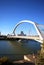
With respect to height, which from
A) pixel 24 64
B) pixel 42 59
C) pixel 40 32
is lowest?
pixel 24 64

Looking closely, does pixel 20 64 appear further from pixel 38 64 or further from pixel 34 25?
pixel 34 25

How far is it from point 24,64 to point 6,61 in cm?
225

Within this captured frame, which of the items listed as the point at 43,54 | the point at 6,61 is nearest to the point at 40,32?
the point at 6,61

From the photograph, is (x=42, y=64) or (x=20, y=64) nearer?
(x=42, y=64)

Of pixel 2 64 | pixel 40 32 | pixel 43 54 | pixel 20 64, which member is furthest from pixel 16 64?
pixel 40 32

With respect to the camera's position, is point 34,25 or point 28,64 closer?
point 28,64

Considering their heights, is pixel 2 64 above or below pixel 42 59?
below

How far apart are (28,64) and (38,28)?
30.5 m

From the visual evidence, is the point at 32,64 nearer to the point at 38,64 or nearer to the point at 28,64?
the point at 28,64

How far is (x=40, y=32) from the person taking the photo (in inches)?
1838

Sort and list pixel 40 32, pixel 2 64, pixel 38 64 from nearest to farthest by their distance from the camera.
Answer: pixel 38 64 → pixel 2 64 → pixel 40 32

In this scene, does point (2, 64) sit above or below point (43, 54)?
below

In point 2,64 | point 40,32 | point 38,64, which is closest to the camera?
point 38,64

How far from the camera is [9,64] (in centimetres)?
1870
